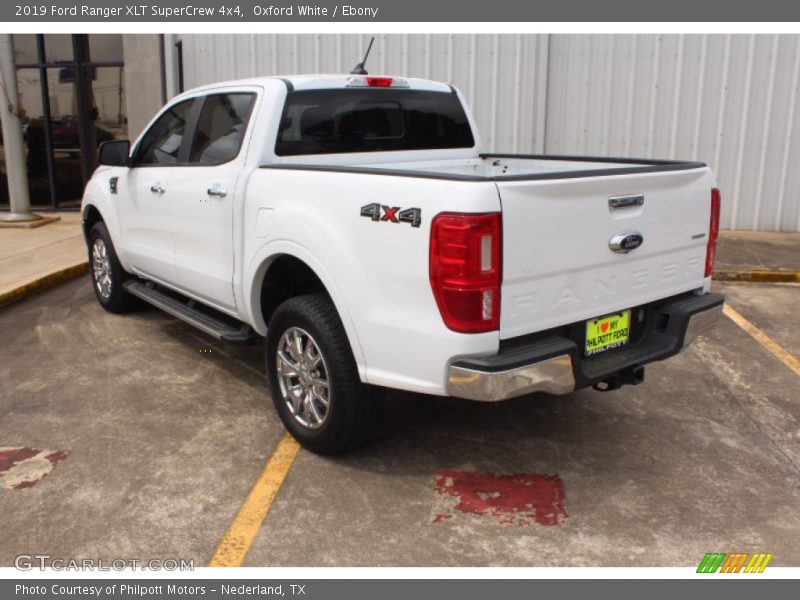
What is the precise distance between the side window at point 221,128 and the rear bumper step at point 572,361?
2119mm

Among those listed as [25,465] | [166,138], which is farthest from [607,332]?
[166,138]

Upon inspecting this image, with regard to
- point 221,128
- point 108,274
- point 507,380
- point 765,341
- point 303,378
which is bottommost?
point 765,341

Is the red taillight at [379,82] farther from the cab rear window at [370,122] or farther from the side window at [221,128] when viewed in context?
the side window at [221,128]

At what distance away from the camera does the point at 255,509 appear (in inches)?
134

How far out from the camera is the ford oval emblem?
3.42 metres

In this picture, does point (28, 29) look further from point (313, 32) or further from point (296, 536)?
point (296, 536)

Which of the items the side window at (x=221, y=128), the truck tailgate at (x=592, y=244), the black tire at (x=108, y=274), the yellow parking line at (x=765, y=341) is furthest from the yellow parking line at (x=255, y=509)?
the yellow parking line at (x=765, y=341)

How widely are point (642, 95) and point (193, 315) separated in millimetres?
7673

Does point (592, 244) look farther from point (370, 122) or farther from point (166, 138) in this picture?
point (166, 138)

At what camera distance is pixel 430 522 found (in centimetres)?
330

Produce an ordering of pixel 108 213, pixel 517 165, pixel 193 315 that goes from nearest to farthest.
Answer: pixel 193 315 < pixel 517 165 < pixel 108 213

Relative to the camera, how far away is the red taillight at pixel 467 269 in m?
2.97

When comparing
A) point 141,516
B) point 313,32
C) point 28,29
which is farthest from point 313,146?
point 28,29

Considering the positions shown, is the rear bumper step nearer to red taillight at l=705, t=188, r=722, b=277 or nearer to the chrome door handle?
red taillight at l=705, t=188, r=722, b=277
